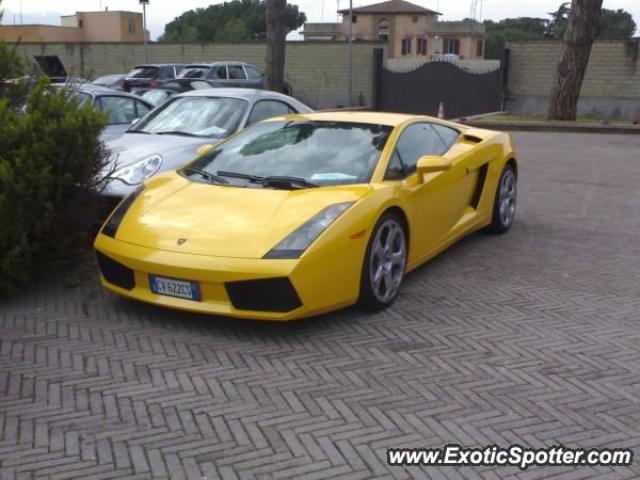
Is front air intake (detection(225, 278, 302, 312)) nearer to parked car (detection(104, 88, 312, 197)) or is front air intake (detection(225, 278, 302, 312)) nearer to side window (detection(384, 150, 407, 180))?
side window (detection(384, 150, 407, 180))

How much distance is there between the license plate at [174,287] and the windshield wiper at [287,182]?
3.59 ft

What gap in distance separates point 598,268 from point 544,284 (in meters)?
0.79

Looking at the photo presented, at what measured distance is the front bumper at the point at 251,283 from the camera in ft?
15.5

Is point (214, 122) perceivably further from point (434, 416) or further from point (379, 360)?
point (434, 416)

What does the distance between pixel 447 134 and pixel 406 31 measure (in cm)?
9678

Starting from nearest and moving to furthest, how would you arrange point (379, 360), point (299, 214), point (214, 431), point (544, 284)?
1. point (214, 431)
2. point (379, 360)
3. point (299, 214)
4. point (544, 284)

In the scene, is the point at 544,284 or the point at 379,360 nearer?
the point at 379,360

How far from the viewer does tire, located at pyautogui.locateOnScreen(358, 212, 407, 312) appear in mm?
5223

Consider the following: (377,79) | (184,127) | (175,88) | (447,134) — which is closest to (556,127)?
(377,79)

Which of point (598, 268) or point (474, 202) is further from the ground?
point (474, 202)

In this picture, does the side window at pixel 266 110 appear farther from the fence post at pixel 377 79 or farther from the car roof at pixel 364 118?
the fence post at pixel 377 79

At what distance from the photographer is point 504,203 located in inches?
307

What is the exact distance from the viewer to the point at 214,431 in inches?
146

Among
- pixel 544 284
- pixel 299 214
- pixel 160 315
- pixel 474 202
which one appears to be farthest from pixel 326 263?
pixel 474 202
